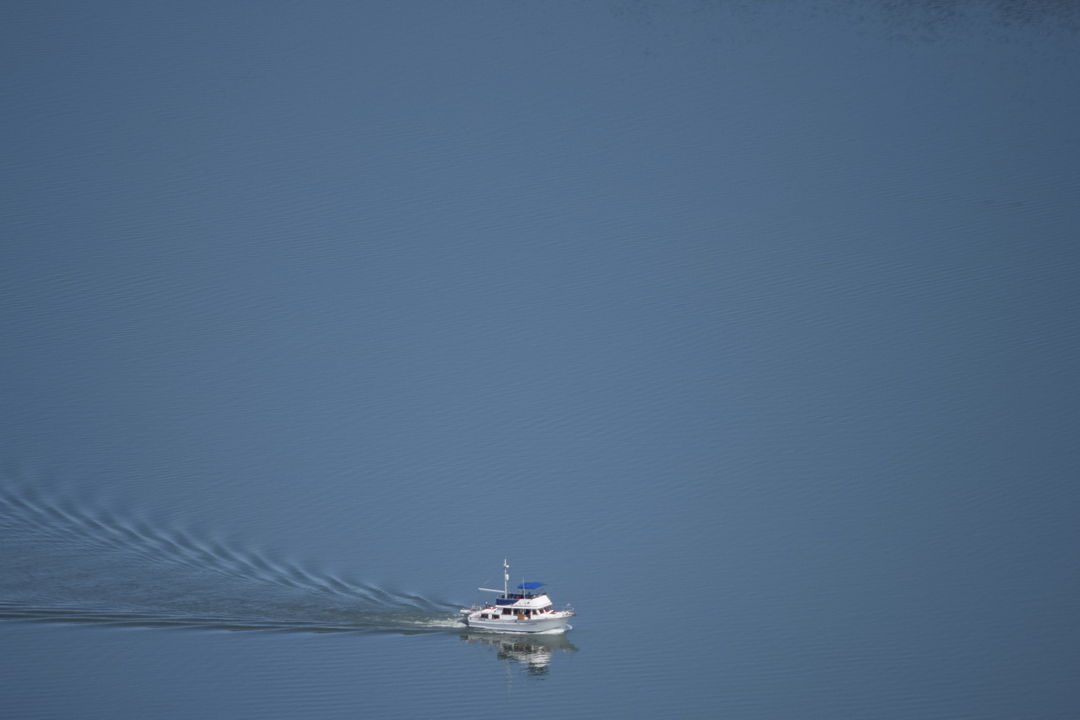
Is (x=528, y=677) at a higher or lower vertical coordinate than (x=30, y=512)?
lower

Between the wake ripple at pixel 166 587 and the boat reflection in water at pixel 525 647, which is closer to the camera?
the boat reflection in water at pixel 525 647

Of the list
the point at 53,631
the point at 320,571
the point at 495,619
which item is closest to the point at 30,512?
the point at 53,631

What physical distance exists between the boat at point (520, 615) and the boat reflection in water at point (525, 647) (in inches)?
4.4

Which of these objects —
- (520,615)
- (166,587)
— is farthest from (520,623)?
(166,587)

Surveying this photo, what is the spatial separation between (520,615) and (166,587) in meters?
4.71

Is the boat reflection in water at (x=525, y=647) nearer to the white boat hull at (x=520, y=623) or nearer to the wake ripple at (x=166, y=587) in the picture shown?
the white boat hull at (x=520, y=623)

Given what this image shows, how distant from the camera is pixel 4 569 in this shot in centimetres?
2009

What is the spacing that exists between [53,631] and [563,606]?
655 cm

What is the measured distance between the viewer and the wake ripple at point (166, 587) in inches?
757

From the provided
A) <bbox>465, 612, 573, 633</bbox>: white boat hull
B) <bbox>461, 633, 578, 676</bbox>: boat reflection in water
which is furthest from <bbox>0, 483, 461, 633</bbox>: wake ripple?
<bbox>461, 633, 578, 676</bbox>: boat reflection in water

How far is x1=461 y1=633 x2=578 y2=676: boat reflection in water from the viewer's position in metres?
19.1

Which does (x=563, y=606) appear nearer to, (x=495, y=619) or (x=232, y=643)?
(x=495, y=619)

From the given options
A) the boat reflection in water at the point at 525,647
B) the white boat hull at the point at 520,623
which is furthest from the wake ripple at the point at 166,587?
the boat reflection in water at the point at 525,647

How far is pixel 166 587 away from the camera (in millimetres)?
19844
